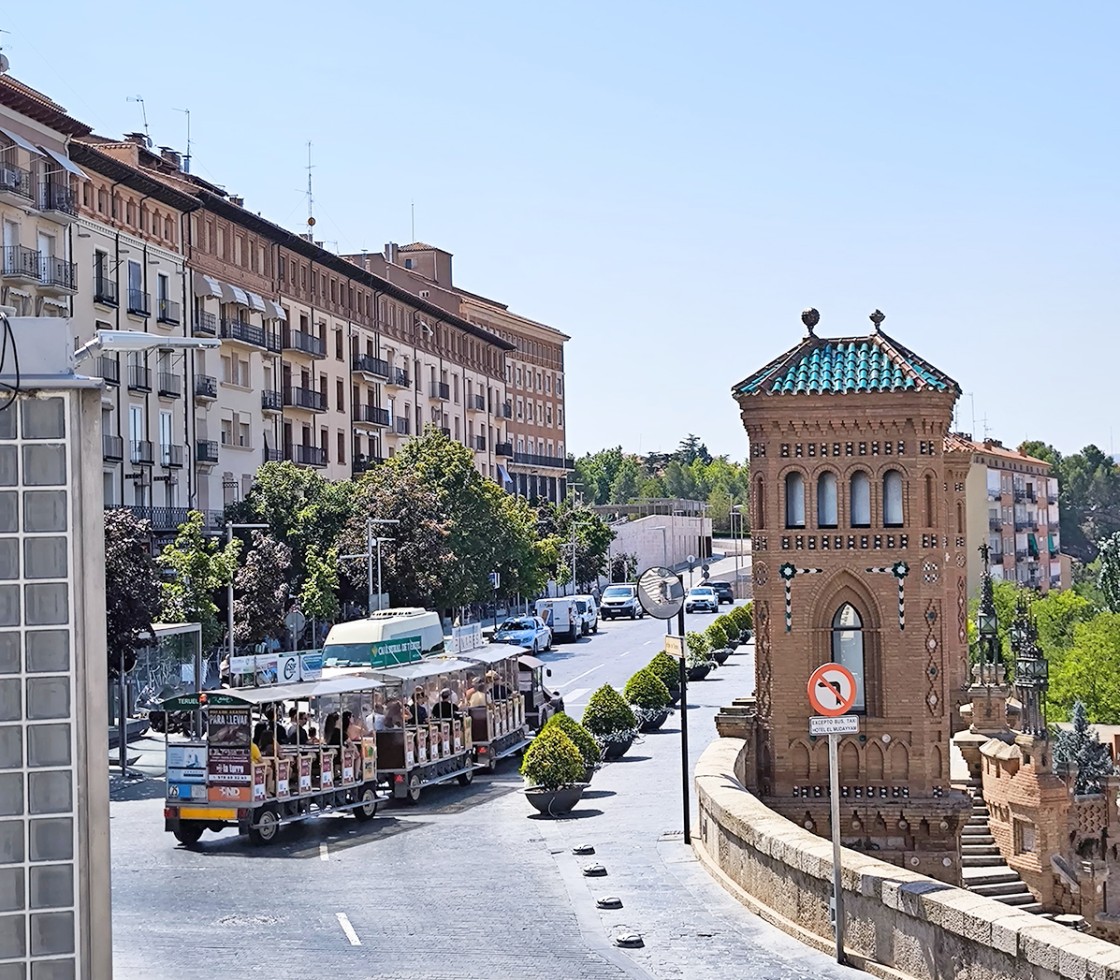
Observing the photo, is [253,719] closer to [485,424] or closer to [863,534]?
[863,534]

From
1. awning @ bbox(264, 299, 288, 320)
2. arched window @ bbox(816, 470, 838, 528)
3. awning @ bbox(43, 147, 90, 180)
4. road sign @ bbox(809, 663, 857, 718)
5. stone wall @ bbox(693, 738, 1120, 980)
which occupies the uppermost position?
awning @ bbox(43, 147, 90, 180)

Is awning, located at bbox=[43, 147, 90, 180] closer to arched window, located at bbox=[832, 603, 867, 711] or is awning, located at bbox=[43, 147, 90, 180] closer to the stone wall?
arched window, located at bbox=[832, 603, 867, 711]

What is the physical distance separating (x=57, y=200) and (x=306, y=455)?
23.3 m

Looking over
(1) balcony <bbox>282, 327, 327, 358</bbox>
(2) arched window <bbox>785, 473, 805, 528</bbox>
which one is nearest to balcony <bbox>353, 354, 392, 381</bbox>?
(1) balcony <bbox>282, 327, 327, 358</bbox>

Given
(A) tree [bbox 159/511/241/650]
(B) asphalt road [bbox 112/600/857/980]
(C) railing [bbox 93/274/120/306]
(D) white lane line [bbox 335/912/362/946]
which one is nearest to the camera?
(B) asphalt road [bbox 112/600/857/980]

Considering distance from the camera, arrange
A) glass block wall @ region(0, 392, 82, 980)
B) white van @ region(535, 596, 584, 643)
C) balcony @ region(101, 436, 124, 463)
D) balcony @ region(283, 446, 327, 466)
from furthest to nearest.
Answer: white van @ region(535, 596, 584, 643)
balcony @ region(283, 446, 327, 466)
balcony @ region(101, 436, 124, 463)
glass block wall @ region(0, 392, 82, 980)

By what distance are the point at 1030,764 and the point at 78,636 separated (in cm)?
2138

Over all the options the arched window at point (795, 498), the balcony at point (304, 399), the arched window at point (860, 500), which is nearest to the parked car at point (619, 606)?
the balcony at point (304, 399)

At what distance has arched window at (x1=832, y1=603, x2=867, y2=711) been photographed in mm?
21312

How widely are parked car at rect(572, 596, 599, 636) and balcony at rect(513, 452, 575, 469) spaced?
110ft

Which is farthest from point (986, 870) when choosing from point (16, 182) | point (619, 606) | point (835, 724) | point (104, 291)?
point (619, 606)

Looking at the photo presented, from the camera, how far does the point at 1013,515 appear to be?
127 m

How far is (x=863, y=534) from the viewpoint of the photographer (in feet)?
69.4

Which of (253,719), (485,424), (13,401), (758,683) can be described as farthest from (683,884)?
(485,424)
